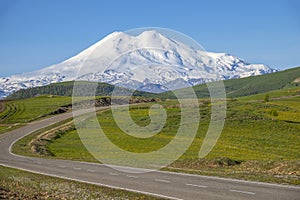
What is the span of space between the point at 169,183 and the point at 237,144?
4484cm

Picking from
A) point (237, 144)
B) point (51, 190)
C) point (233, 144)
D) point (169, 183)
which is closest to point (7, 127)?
point (233, 144)

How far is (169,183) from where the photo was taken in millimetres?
28453

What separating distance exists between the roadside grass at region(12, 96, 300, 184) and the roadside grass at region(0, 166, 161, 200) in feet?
34.8

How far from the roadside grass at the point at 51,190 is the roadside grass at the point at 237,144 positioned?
10.6 m

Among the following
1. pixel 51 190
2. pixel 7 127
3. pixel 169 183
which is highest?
pixel 7 127

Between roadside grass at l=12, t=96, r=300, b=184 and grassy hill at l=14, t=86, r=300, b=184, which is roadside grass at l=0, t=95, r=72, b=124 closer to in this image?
grassy hill at l=14, t=86, r=300, b=184

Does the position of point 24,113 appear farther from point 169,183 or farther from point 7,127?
point 169,183

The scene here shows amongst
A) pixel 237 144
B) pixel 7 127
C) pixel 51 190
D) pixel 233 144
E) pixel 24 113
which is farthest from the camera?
pixel 24 113

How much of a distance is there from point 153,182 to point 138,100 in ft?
384

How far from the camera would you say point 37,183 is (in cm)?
2947

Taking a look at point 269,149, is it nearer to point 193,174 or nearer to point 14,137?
point 193,174

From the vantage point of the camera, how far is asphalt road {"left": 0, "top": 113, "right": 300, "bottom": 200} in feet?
76.8

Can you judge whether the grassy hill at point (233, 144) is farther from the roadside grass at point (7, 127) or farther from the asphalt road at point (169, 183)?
the roadside grass at point (7, 127)

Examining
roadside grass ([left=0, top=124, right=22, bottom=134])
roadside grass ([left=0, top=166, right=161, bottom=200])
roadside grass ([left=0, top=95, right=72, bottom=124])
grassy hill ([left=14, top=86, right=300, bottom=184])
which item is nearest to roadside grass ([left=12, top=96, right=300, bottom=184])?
grassy hill ([left=14, top=86, right=300, bottom=184])
